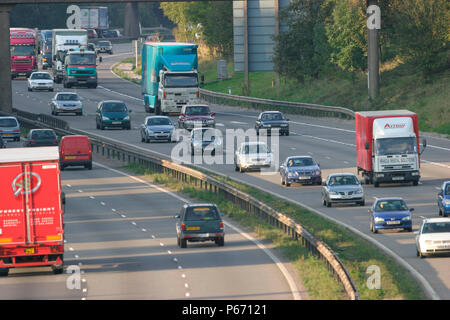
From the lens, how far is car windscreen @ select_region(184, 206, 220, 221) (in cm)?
3962

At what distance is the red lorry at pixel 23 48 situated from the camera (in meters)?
116

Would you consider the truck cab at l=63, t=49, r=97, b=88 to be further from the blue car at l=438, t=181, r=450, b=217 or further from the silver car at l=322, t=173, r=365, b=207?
the blue car at l=438, t=181, r=450, b=217

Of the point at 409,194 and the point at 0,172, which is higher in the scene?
the point at 0,172

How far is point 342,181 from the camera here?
46938 mm

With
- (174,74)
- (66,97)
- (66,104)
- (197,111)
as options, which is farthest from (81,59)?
(197,111)

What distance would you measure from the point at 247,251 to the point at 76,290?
8466 millimetres

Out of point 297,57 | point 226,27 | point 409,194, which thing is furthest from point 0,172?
point 226,27

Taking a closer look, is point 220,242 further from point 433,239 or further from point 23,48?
point 23,48

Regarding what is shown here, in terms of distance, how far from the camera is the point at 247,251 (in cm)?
3928

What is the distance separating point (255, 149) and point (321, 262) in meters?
22.6

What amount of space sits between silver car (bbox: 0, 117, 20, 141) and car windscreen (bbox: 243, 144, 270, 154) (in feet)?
73.3

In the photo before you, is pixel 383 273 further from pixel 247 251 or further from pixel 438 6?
pixel 438 6

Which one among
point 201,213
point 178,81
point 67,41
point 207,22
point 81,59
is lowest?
point 201,213

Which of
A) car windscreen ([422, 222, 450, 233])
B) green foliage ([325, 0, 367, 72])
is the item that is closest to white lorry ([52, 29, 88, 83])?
green foliage ([325, 0, 367, 72])
